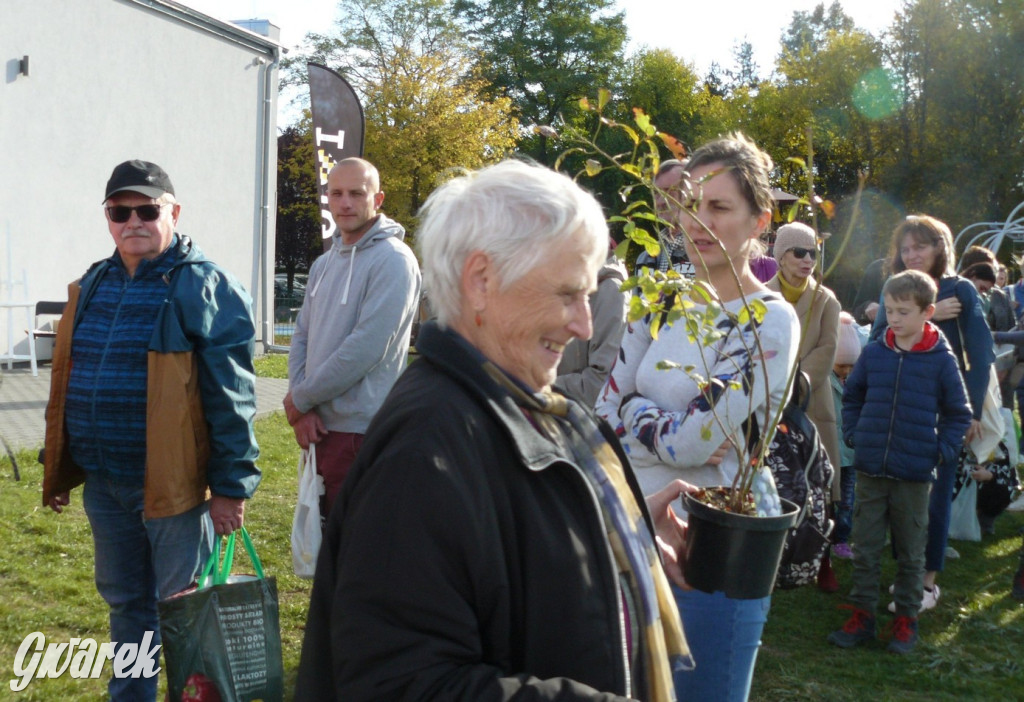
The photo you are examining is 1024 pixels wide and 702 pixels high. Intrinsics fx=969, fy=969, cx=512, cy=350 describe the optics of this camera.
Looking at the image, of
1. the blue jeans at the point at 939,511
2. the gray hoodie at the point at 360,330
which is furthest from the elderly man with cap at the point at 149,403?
the blue jeans at the point at 939,511

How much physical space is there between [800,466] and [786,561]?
0.86ft

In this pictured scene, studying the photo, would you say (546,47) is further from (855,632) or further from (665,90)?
(855,632)

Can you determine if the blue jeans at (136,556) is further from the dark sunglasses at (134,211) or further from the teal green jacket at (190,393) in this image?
the dark sunglasses at (134,211)

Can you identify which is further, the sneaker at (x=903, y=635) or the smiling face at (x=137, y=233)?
the sneaker at (x=903, y=635)

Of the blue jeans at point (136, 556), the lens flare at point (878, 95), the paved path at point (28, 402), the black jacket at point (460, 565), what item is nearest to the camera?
the black jacket at point (460, 565)

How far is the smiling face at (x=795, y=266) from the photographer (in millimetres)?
5152

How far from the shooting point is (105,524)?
354 centimetres

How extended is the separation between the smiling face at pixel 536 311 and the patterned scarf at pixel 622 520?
0.17 feet

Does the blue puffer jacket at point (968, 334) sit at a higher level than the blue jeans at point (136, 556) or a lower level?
higher

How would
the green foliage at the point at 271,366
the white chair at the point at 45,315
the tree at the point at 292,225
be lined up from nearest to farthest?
the white chair at the point at 45,315, the green foliage at the point at 271,366, the tree at the point at 292,225

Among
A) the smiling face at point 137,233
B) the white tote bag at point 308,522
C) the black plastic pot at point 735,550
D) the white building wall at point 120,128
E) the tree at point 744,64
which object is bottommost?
the white tote bag at point 308,522

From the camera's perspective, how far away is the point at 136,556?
3.58m

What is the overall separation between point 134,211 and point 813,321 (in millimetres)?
3486

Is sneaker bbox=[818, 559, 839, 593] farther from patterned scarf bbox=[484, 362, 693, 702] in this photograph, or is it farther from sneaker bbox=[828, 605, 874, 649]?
patterned scarf bbox=[484, 362, 693, 702]
